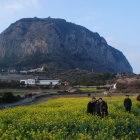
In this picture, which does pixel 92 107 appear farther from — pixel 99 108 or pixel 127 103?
pixel 127 103

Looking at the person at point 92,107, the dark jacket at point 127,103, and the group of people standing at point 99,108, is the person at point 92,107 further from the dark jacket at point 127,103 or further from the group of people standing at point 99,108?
the dark jacket at point 127,103

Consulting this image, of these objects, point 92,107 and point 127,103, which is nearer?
point 92,107

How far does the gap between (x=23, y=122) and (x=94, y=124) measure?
2.98 meters

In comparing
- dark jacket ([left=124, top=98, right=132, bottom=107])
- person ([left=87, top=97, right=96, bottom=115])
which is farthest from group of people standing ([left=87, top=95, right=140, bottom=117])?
dark jacket ([left=124, top=98, right=132, bottom=107])

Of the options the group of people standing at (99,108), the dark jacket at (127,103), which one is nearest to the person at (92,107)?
the group of people standing at (99,108)

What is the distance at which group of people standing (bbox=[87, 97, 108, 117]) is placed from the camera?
62.9 ft

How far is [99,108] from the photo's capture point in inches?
762

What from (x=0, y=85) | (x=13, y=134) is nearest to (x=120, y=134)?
(x=13, y=134)

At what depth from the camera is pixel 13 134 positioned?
12.2 meters

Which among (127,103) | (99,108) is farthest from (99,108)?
(127,103)

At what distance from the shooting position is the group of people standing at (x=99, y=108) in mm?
19177

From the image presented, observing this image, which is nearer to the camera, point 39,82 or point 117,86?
point 117,86

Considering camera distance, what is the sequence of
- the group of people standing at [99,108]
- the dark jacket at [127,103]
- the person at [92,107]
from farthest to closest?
the dark jacket at [127,103] → the person at [92,107] → the group of people standing at [99,108]

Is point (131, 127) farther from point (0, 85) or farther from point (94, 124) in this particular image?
point (0, 85)
